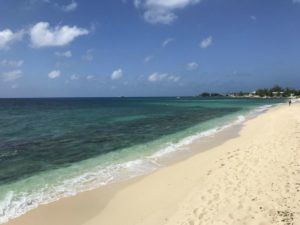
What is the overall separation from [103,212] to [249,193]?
398 cm

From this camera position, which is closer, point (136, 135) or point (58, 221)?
point (58, 221)

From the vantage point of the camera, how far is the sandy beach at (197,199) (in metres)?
6.84

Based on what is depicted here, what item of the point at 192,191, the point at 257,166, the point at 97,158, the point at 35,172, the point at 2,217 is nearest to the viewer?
the point at 2,217

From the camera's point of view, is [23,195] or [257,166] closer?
[23,195]

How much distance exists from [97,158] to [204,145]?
6.52 metres

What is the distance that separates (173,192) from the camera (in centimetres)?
910

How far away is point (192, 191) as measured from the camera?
8898 millimetres

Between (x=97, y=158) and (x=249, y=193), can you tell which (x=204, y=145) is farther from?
(x=249, y=193)

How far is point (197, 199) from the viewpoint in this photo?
804 centimetres

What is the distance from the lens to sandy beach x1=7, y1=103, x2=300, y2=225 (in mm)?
6840

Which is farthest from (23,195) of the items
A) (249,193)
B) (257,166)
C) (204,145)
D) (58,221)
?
(204,145)

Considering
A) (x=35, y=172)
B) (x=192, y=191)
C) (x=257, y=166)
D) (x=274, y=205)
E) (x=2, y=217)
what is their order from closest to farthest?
(x=274, y=205) → (x=2, y=217) → (x=192, y=191) → (x=257, y=166) → (x=35, y=172)

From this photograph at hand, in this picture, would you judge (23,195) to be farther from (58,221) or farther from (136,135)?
(136,135)

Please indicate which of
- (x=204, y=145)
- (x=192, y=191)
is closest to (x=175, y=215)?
(x=192, y=191)
